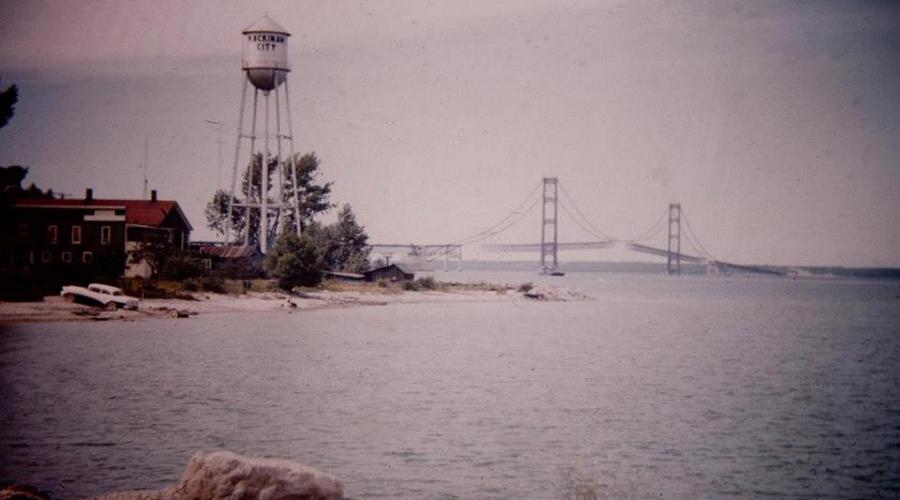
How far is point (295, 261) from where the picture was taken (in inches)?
1980

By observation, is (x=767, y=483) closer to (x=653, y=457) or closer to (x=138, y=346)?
(x=653, y=457)

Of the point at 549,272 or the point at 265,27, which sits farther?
the point at 549,272

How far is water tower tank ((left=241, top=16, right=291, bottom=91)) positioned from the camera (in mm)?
54500

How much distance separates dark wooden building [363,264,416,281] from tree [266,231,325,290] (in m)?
15.9

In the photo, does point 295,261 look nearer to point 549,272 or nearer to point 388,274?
point 388,274

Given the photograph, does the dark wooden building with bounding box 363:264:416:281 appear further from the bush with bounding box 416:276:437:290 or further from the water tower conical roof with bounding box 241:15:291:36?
the water tower conical roof with bounding box 241:15:291:36

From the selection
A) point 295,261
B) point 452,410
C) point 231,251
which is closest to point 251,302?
point 295,261

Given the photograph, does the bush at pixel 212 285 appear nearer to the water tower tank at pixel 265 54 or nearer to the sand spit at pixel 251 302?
the sand spit at pixel 251 302

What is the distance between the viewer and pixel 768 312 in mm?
69938

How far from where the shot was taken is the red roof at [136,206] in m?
46.3

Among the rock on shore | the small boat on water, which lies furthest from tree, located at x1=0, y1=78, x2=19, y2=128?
the small boat on water

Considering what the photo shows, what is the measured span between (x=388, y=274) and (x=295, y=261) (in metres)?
20.9

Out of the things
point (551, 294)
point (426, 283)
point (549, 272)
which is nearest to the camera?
point (426, 283)

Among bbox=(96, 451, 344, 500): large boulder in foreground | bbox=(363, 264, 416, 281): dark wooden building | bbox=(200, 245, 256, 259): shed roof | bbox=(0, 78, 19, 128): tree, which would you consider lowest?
bbox=(96, 451, 344, 500): large boulder in foreground
